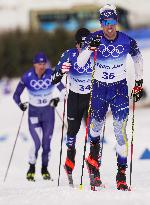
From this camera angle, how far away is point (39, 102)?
10.7 m

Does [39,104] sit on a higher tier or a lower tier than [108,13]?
lower

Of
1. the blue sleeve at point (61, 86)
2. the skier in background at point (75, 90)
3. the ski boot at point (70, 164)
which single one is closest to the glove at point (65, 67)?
the skier in background at point (75, 90)

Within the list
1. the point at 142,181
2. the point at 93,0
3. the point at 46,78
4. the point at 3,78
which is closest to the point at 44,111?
the point at 46,78

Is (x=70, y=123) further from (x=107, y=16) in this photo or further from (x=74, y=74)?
(x=107, y=16)

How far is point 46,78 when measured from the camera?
10523mm

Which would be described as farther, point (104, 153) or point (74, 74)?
point (104, 153)

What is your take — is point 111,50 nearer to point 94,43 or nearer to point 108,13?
point 94,43

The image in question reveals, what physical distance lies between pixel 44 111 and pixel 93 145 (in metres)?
2.92

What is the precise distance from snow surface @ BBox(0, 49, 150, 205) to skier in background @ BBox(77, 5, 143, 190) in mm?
808

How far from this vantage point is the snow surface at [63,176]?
6.12 metres

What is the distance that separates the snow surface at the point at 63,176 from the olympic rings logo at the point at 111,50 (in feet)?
4.12

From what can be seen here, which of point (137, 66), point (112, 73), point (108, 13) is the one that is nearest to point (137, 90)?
point (137, 66)

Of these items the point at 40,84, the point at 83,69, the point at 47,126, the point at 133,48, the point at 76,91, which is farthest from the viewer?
the point at 47,126

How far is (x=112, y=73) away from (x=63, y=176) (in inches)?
157
